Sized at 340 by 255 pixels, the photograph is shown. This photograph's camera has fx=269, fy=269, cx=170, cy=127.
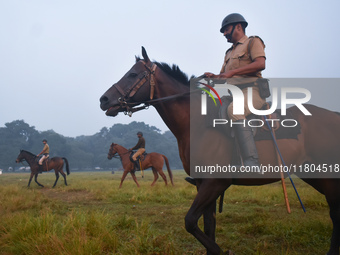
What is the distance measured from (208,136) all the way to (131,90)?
1423mm

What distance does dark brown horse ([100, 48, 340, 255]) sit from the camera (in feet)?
12.4

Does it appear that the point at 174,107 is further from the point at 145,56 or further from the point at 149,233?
the point at 149,233

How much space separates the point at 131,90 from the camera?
4.26 meters

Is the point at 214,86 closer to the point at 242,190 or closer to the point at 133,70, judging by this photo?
the point at 133,70

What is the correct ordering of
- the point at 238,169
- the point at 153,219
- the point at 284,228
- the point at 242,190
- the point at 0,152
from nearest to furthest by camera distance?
the point at 238,169
the point at 284,228
the point at 153,219
the point at 242,190
the point at 0,152

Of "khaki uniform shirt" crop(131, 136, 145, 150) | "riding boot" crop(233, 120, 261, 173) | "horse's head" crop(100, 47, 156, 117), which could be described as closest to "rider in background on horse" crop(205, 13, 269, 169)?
"riding boot" crop(233, 120, 261, 173)

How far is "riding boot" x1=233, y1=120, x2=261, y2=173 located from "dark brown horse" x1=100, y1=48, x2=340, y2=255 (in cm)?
17

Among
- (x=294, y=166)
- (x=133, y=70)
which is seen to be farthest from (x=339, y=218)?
(x=133, y=70)

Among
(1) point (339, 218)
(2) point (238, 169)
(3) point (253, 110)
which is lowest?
(1) point (339, 218)

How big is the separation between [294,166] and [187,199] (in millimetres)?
6562

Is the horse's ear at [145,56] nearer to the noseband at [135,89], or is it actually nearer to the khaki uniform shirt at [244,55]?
the noseband at [135,89]

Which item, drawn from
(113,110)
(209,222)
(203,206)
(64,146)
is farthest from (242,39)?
(64,146)

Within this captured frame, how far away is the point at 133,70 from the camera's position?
4.39 m

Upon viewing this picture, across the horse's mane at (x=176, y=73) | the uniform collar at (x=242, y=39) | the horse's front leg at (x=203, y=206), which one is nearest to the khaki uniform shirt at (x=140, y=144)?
the horse's mane at (x=176, y=73)
